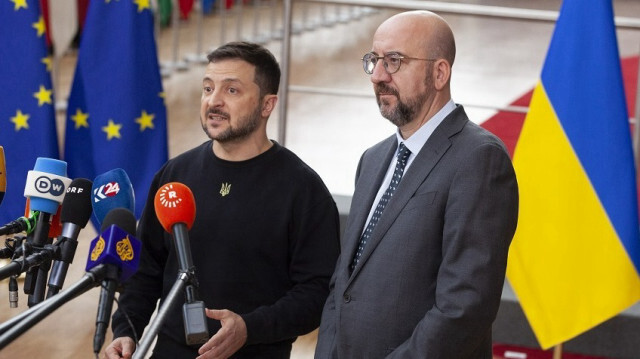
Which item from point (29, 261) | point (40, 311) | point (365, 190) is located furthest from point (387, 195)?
point (40, 311)

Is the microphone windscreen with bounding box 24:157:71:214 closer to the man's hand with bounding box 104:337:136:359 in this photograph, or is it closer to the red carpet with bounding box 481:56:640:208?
the man's hand with bounding box 104:337:136:359

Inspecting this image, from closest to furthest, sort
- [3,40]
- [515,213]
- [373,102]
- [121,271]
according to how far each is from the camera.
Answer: [121,271], [515,213], [3,40], [373,102]

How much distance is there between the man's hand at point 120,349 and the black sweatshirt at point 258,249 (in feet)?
0.20

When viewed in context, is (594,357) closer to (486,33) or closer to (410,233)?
(410,233)

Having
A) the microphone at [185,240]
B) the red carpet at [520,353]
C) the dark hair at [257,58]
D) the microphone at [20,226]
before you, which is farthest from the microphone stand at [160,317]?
the red carpet at [520,353]

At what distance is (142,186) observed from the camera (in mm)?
4773

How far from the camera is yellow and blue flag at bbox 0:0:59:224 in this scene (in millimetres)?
4637

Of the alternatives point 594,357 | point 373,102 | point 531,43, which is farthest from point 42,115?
point 531,43

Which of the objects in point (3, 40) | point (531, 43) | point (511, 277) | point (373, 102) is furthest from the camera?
point (531, 43)

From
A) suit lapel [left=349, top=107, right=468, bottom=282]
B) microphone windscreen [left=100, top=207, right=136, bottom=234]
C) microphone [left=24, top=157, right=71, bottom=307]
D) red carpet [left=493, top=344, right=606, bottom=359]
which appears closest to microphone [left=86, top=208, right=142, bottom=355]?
microphone windscreen [left=100, top=207, right=136, bottom=234]

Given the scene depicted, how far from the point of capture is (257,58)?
256 centimetres

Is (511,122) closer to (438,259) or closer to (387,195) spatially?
(387,195)

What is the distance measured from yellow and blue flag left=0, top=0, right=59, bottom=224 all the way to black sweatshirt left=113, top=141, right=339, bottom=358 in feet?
7.61

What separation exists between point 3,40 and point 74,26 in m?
3.14
